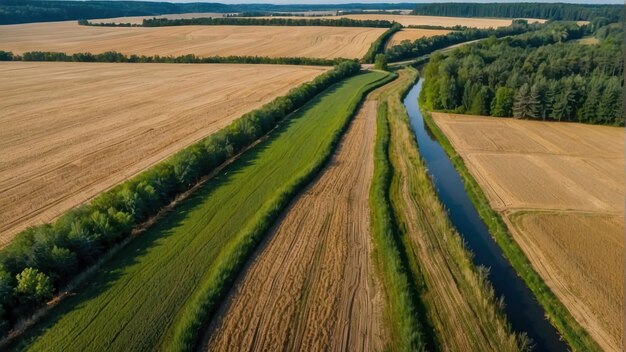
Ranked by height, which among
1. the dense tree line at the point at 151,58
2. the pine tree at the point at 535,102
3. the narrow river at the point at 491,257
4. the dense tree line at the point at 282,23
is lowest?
the narrow river at the point at 491,257

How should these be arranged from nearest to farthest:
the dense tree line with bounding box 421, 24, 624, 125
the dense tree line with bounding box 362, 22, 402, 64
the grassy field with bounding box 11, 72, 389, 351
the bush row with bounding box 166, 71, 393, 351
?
the bush row with bounding box 166, 71, 393, 351 → the grassy field with bounding box 11, 72, 389, 351 → the dense tree line with bounding box 421, 24, 624, 125 → the dense tree line with bounding box 362, 22, 402, 64

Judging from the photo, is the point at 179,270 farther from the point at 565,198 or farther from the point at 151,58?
the point at 151,58

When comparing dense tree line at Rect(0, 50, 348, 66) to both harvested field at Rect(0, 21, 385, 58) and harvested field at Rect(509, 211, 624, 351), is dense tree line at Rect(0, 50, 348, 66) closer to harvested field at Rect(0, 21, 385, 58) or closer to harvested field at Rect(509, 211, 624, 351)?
harvested field at Rect(0, 21, 385, 58)

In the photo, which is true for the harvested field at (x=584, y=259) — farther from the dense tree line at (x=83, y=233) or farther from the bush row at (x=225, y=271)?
the dense tree line at (x=83, y=233)

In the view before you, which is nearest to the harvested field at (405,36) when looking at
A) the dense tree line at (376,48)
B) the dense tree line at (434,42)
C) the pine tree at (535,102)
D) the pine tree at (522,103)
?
the dense tree line at (376,48)

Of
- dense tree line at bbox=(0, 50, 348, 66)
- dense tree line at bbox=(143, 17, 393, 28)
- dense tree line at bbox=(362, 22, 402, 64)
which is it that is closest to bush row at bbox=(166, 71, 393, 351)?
dense tree line at bbox=(0, 50, 348, 66)

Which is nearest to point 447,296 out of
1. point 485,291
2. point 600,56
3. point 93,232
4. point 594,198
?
point 485,291
